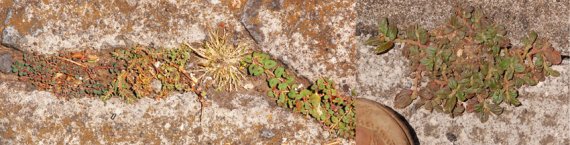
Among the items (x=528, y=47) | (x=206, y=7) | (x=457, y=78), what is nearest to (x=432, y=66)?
(x=457, y=78)

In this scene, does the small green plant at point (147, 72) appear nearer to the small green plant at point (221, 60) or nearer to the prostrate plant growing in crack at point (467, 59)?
the small green plant at point (221, 60)

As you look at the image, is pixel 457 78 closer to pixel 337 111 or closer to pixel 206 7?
pixel 337 111

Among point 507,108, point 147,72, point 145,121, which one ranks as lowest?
point 145,121

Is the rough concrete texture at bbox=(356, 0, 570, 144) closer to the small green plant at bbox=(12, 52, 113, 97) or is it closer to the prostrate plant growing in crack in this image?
the prostrate plant growing in crack

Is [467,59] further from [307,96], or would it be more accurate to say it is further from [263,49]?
[263,49]

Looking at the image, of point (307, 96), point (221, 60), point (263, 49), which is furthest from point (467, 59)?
point (221, 60)

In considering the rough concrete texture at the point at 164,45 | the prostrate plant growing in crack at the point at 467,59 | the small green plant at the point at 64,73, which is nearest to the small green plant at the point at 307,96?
the rough concrete texture at the point at 164,45
